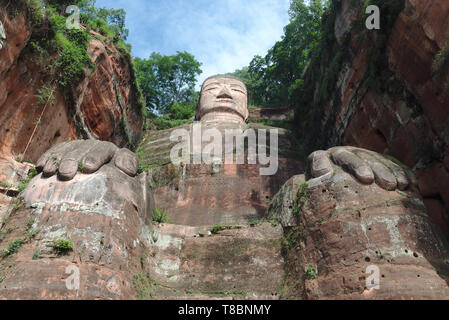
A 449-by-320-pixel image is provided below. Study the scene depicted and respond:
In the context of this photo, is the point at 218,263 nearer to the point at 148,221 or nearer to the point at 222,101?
the point at 148,221

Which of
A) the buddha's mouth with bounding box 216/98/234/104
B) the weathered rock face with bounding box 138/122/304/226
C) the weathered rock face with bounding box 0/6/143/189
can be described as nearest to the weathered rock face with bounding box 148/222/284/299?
the weathered rock face with bounding box 138/122/304/226

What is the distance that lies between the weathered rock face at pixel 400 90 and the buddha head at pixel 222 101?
15.4 ft

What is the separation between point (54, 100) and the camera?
29.8ft

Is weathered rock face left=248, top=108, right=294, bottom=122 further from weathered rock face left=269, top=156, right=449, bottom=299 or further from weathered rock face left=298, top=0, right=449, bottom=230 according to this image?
weathered rock face left=269, top=156, right=449, bottom=299

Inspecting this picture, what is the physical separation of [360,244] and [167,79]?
82.8ft

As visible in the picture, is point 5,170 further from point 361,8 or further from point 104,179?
point 361,8

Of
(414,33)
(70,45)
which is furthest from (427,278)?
(70,45)

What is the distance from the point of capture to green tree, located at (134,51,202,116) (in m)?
28.1

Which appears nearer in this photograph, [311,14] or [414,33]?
[414,33]

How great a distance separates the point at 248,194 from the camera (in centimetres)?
1060

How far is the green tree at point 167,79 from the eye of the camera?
28.1 meters

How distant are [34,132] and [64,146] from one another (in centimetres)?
183

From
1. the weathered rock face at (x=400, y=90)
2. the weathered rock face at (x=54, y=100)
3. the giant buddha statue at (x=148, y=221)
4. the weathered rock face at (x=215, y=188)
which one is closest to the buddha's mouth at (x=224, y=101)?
the weathered rock face at (x=54, y=100)

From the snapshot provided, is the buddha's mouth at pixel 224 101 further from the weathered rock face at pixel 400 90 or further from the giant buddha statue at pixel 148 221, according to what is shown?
the giant buddha statue at pixel 148 221
